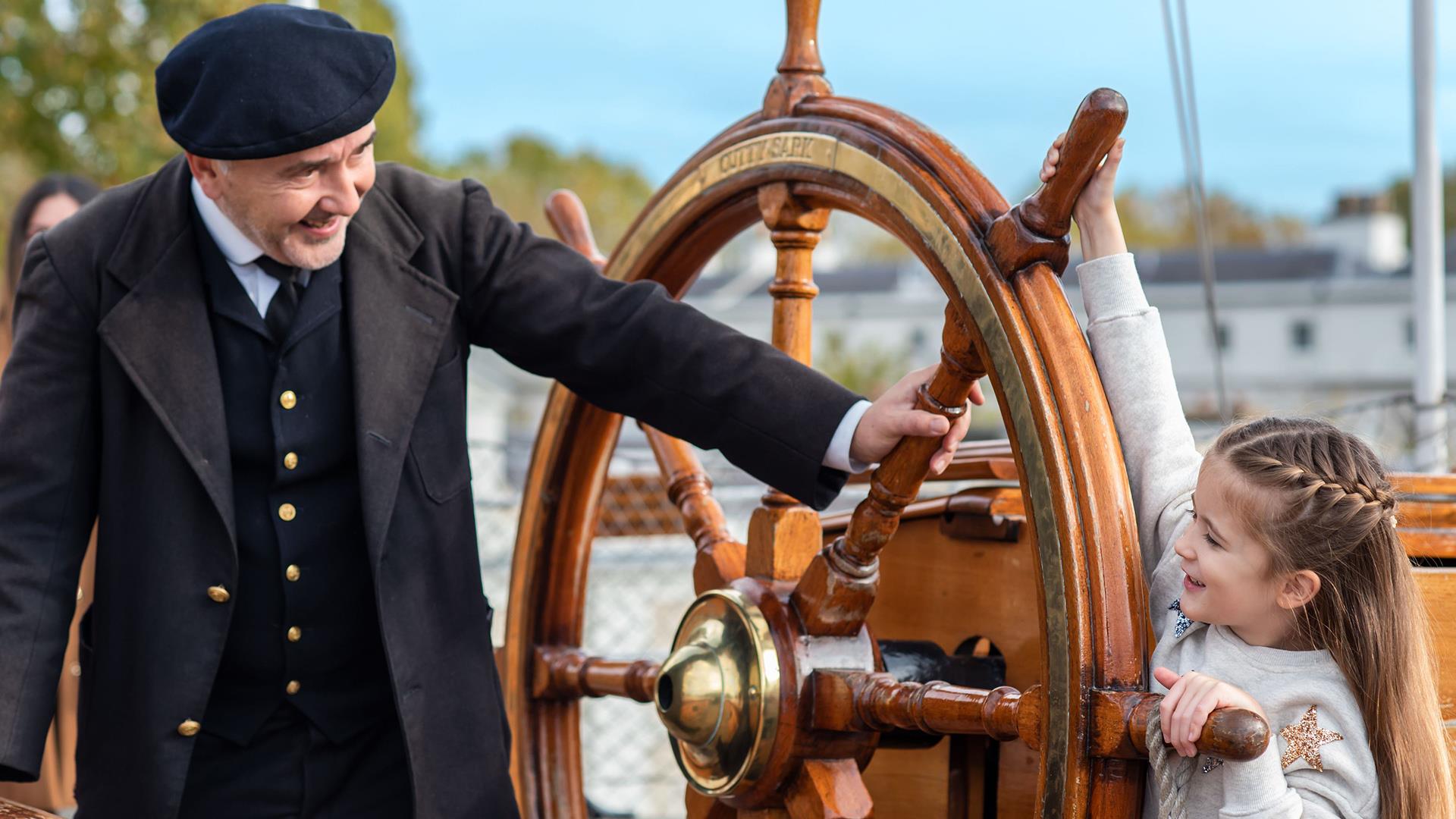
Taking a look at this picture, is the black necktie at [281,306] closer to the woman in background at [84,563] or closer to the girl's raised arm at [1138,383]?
the girl's raised arm at [1138,383]

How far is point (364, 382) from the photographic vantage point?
177cm

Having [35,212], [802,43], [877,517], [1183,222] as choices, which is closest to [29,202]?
[35,212]

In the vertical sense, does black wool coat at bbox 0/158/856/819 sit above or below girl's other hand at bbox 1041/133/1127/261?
below

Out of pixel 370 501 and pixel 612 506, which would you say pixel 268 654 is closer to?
pixel 370 501

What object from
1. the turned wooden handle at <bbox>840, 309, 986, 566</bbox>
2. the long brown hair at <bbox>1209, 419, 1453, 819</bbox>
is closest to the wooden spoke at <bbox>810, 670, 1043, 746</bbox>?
the turned wooden handle at <bbox>840, 309, 986, 566</bbox>

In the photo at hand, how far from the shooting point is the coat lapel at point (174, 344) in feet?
5.65

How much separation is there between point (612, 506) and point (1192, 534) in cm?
283

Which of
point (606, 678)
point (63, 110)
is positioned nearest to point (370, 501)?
point (606, 678)

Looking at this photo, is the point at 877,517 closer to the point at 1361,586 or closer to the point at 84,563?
the point at 1361,586

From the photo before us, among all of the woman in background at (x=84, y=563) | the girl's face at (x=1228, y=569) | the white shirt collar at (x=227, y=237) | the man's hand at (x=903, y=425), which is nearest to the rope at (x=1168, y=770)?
the girl's face at (x=1228, y=569)

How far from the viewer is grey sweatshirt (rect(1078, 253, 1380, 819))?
4.15ft

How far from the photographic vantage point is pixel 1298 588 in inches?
51.4

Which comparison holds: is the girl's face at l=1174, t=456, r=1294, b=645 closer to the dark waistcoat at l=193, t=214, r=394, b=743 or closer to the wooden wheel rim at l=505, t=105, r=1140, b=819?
the wooden wheel rim at l=505, t=105, r=1140, b=819

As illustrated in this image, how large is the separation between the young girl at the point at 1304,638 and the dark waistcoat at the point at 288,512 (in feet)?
3.05
